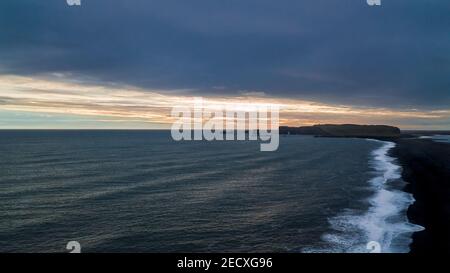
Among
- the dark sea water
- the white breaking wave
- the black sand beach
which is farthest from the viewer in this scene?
the dark sea water

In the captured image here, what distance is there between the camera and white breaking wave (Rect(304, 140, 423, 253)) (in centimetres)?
2230

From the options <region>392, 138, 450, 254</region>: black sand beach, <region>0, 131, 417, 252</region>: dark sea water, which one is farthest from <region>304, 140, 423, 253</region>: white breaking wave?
<region>392, 138, 450, 254</region>: black sand beach

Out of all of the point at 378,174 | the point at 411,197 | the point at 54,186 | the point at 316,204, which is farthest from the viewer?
the point at 378,174

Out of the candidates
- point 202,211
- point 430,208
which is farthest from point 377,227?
point 202,211

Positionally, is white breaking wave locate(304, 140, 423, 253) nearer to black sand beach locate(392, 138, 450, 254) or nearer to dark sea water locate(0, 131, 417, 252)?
dark sea water locate(0, 131, 417, 252)

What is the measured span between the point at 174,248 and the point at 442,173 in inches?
1771

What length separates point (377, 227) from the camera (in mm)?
26312

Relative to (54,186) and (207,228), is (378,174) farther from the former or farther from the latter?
(54,186)

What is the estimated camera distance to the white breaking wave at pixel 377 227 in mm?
22303

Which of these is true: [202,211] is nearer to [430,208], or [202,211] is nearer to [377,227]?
[377,227]

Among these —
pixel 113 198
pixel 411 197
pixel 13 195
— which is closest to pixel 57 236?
pixel 113 198
